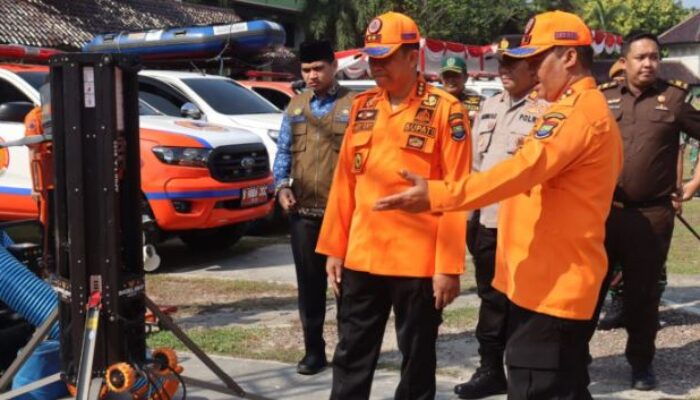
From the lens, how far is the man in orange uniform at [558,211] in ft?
9.28

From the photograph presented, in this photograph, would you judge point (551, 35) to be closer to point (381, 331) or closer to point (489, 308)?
point (381, 331)

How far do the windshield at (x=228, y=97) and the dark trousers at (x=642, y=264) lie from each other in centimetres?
604

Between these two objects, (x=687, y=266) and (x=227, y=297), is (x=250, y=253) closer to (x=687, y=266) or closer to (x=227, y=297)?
(x=227, y=297)

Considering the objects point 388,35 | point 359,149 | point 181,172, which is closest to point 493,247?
point 359,149

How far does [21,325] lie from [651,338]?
3397 mm

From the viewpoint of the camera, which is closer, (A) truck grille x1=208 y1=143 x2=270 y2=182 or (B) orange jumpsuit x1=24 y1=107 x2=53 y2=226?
(B) orange jumpsuit x1=24 y1=107 x2=53 y2=226

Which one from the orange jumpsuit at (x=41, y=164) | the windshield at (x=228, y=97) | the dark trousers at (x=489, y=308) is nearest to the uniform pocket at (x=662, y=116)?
the dark trousers at (x=489, y=308)

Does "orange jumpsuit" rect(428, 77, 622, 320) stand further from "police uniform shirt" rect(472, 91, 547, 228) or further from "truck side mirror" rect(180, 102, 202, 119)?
"truck side mirror" rect(180, 102, 202, 119)

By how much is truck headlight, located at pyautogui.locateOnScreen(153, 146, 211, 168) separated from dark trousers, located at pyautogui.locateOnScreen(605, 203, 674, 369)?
4284 millimetres

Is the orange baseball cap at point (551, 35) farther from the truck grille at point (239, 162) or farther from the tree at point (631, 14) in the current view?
the tree at point (631, 14)

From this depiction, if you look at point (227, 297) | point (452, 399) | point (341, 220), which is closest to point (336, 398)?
point (341, 220)

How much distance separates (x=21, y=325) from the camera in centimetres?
457

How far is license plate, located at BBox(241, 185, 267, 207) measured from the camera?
8312 mm

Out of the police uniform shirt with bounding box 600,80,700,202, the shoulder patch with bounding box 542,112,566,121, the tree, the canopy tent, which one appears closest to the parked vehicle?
the canopy tent
